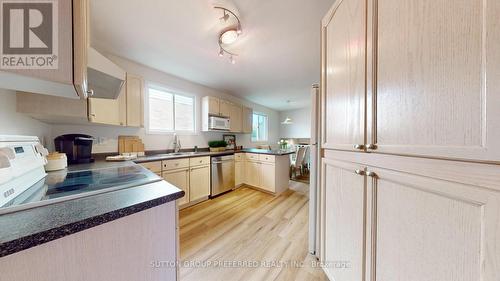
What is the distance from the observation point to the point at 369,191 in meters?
0.79

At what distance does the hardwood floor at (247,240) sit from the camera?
1369mm

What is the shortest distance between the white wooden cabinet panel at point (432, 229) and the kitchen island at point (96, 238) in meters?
0.93

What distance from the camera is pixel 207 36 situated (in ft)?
6.10

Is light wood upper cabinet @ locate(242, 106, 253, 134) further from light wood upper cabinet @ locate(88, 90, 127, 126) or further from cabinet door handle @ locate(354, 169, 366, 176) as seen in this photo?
cabinet door handle @ locate(354, 169, 366, 176)

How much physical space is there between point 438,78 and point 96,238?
121cm

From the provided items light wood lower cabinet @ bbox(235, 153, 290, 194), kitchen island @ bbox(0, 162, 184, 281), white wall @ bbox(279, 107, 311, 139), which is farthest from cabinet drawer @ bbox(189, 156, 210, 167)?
white wall @ bbox(279, 107, 311, 139)

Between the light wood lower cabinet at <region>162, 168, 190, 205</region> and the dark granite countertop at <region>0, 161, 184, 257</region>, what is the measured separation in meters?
1.76

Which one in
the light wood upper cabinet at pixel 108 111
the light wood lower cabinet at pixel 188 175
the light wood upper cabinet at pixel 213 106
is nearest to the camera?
the light wood upper cabinet at pixel 108 111

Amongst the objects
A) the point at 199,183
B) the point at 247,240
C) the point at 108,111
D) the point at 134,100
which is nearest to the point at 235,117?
the point at 199,183

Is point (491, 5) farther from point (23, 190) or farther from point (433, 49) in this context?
point (23, 190)

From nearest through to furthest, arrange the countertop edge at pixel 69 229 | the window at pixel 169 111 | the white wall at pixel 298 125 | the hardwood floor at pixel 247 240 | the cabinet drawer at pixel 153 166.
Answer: the countertop edge at pixel 69 229 → the hardwood floor at pixel 247 240 → the cabinet drawer at pixel 153 166 → the window at pixel 169 111 → the white wall at pixel 298 125

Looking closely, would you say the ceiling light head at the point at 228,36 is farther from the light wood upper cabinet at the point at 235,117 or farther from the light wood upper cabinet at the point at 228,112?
the light wood upper cabinet at the point at 235,117

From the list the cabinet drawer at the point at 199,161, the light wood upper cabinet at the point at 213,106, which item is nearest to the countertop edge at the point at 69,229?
the cabinet drawer at the point at 199,161

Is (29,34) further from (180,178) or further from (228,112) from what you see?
(228,112)
